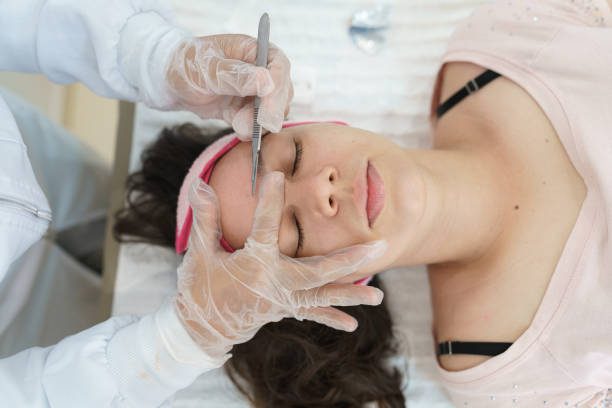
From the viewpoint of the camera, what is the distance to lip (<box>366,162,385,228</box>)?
951 mm

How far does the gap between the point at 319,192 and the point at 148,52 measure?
47cm

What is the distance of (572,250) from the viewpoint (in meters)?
1.09

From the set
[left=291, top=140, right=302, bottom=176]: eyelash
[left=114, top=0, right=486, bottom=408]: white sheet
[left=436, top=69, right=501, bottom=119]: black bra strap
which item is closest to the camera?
[left=291, top=140, right=302, bottom=176]: eyelash

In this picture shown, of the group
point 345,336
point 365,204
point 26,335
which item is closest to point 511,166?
point 365,204

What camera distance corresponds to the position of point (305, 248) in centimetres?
97

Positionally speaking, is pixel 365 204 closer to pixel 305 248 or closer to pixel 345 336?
pixel 305 248

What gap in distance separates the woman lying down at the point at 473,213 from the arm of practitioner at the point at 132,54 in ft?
0.38

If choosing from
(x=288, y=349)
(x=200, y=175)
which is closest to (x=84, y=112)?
(x=200, y=175)

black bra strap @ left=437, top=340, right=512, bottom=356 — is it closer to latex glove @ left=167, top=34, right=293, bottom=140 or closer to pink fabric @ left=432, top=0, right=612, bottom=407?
pink fabric @ left=432, top=0, right=612, bottom=407

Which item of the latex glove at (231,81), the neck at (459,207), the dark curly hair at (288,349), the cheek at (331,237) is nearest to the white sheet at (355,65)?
the dark curly hair at (288,349)

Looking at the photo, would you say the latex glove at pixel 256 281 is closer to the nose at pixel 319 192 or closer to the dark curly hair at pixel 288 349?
the nose at pixel 319 192

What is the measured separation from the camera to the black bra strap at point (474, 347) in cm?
114

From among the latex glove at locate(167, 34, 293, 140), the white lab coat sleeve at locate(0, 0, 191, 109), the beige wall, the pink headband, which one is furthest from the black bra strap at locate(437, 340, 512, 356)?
the beige wall

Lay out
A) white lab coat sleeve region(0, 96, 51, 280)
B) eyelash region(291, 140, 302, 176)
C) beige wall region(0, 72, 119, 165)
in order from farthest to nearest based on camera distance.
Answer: beige wall region(0, 72, 119, 165) < eyelash region(291, 140, 302, 176) < white lab coat sleeve region(0, 96, 51, 280)
